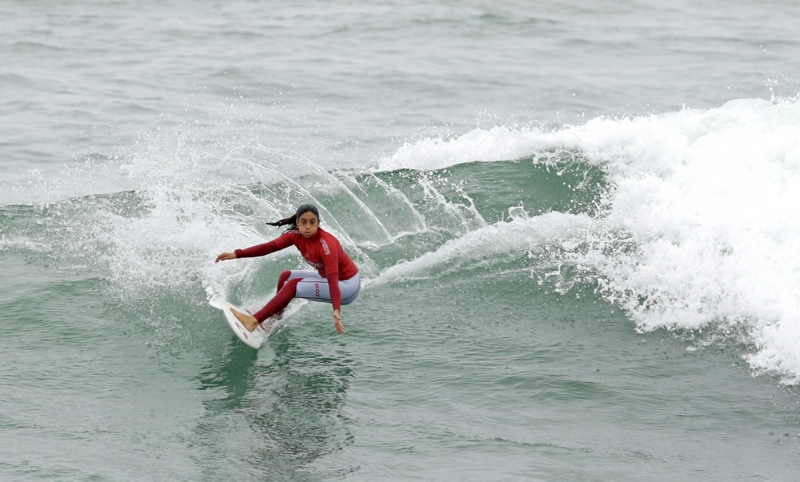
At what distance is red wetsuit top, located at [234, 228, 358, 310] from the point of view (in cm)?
862

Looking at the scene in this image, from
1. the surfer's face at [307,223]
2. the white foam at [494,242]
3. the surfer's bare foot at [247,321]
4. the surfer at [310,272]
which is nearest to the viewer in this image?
the surfer's face at [307,223]

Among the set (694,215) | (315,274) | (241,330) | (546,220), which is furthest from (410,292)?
(694,215)

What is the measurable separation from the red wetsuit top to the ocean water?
2.41 feet

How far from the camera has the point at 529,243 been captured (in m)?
11.3

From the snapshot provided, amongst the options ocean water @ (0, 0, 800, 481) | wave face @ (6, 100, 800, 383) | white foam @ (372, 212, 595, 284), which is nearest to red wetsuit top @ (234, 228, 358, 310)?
ocean water @ (0, 0, 800, 481)

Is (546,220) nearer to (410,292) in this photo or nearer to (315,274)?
(410,292)

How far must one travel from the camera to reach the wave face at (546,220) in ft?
32.8

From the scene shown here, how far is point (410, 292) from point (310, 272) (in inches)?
59.9

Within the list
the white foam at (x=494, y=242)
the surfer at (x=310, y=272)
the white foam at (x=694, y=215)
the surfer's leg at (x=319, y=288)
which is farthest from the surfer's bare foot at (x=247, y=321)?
the white foam at (x=694, y=215)

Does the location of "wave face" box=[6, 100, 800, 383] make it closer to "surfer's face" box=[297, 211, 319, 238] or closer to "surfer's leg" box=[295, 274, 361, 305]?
"surfer's leg" box=[295, 274, 361, 305]

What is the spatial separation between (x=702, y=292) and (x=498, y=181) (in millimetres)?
4247

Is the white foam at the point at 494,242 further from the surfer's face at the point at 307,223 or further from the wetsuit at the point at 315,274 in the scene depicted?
the surfer's face at the point at 307,223

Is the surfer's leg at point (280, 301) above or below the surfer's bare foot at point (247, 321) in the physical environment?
above

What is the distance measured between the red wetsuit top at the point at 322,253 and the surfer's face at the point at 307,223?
0.91 ft
